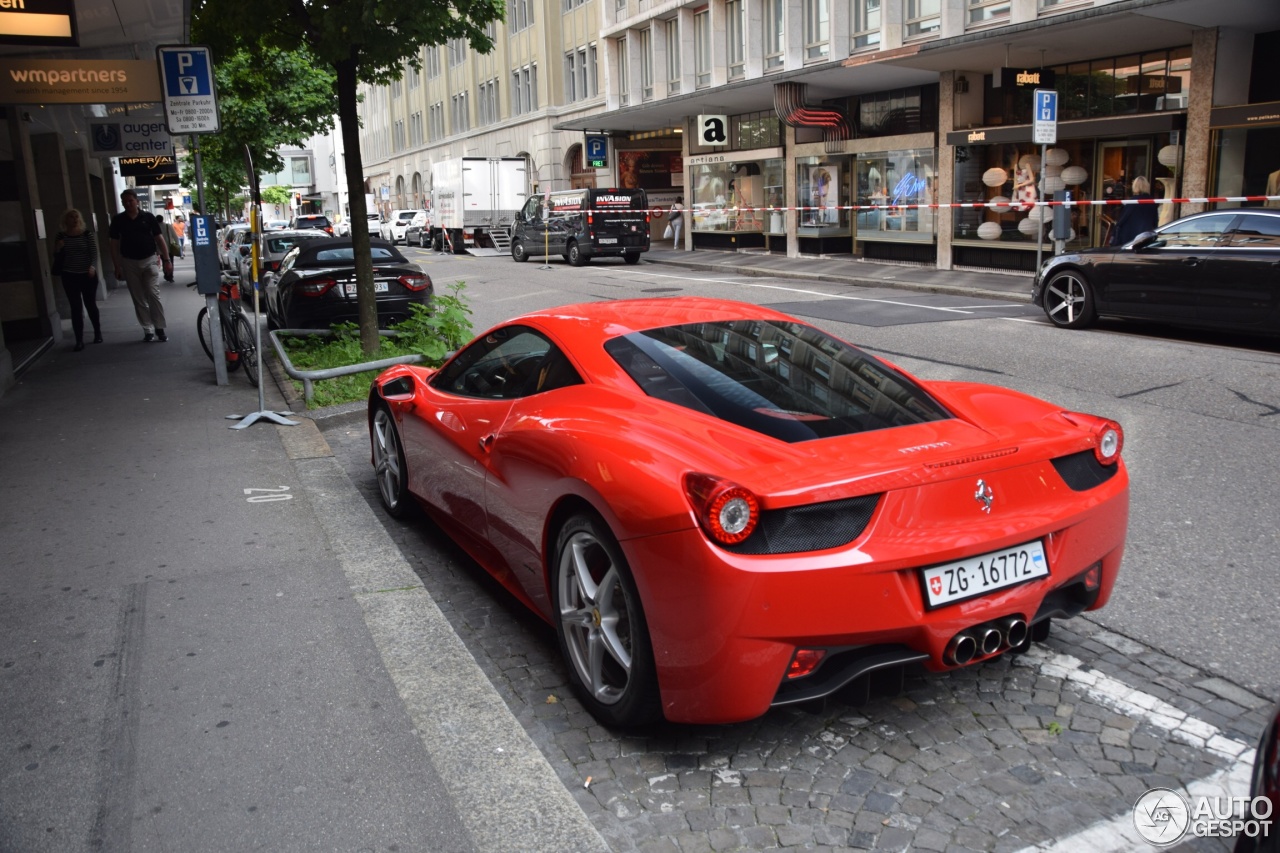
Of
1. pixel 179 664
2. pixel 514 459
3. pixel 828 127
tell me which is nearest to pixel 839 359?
pixel 514 459

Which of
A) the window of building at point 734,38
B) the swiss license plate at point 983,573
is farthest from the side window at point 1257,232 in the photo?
the window of building at point 734,38

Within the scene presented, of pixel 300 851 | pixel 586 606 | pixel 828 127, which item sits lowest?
pixel 300 851

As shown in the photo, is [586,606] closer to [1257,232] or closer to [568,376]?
[568,376]

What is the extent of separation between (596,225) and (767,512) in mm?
26806

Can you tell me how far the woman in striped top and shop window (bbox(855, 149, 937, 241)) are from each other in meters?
16.6

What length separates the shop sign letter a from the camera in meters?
31.5

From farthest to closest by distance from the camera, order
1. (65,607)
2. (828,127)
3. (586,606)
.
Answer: (828,127)
(65,607)
(586,606)

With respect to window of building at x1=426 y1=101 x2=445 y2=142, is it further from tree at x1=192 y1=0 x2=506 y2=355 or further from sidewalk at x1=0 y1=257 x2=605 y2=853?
sidewalk at x1=0 y1=257 x2=605 y2=853

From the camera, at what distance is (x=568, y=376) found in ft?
14.1

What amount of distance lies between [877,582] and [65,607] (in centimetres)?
394

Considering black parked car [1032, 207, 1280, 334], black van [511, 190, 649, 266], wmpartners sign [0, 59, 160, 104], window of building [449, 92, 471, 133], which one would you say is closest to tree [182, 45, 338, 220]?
black van [511, 190, 649, 266]

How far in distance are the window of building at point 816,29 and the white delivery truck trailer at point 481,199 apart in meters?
15.1

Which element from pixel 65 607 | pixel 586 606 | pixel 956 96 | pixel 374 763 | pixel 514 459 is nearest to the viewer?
pixel 374 763

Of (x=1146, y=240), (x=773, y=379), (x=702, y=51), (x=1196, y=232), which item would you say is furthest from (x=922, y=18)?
(x=773, y=379)
